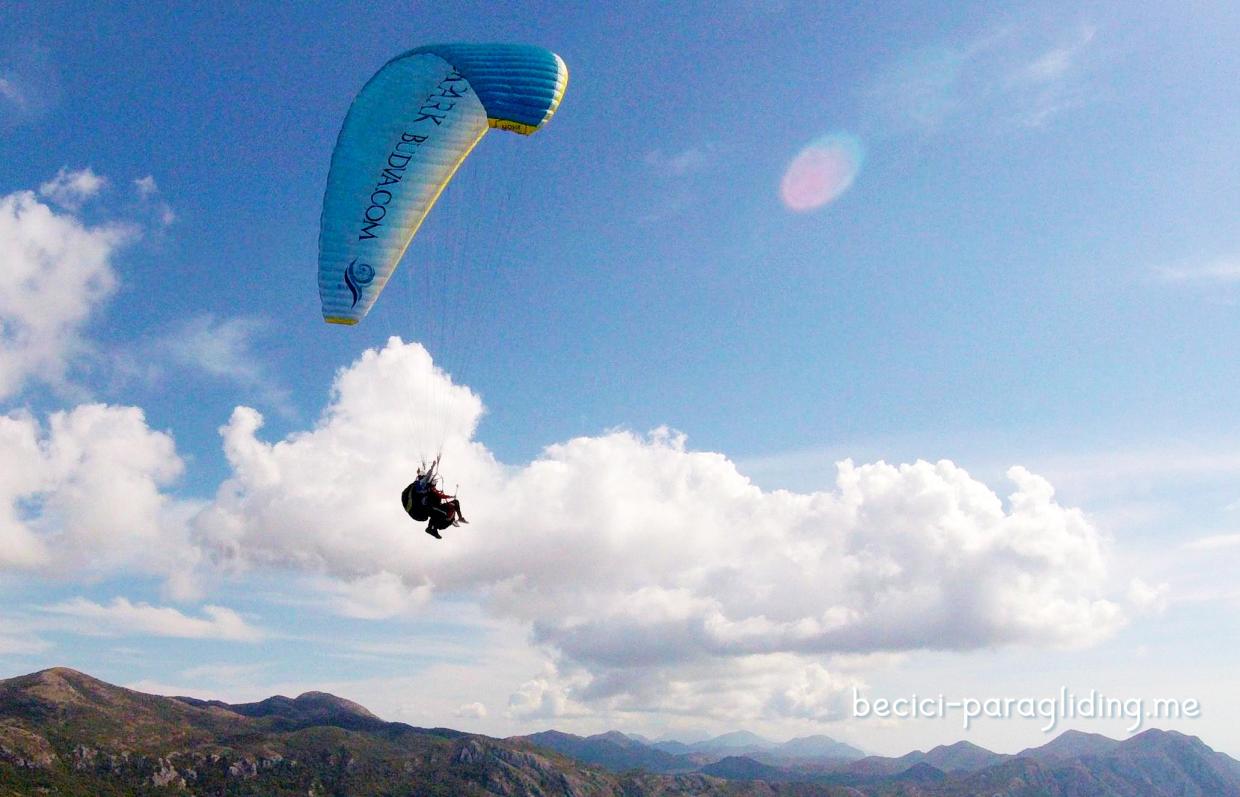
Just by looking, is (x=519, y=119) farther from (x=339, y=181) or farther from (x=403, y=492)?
(x=403, y=492)

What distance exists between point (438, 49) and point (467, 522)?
19741 mm

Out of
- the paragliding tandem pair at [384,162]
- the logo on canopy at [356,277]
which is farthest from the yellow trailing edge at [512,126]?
the logo on canopy at [356,277]

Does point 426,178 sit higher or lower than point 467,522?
higher

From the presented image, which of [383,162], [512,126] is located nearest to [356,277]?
[383,162]

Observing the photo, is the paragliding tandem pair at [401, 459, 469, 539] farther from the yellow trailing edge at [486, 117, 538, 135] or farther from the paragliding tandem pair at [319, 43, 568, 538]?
the yellow trailing edge at [486, 117, 538, 135]

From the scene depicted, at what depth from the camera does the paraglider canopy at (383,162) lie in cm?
3575

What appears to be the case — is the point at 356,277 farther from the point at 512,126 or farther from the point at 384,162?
the point at 512,126

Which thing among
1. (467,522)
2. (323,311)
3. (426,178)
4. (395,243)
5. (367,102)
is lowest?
(467,522)

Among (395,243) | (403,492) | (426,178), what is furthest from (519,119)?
(403,492)

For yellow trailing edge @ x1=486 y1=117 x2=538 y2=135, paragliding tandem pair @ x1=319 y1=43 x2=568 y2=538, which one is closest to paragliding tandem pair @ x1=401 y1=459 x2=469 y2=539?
paragliding tandem pair @ x1=319 y1=43 x2=568 y2=538

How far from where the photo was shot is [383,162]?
3600cm

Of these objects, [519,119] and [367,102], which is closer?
[519,119]

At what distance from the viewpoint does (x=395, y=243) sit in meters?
36.5

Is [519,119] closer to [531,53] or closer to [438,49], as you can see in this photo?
[531,53]
